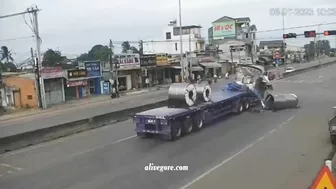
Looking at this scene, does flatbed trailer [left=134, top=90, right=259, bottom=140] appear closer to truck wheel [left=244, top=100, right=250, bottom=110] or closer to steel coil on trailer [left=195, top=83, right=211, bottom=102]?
steel coil on trailer [left=195, top=83, right=211, bottom=102]

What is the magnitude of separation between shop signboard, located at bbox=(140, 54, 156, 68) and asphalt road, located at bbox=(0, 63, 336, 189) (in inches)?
1337

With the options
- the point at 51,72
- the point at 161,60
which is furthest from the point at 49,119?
the point at 161,60

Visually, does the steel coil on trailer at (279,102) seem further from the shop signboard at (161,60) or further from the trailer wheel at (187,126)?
the shop signboard at (161,60)

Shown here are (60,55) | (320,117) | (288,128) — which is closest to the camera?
(288,128)

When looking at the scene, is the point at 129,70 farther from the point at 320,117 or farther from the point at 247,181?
the point at 247,181

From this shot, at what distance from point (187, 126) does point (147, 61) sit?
37.5 meters

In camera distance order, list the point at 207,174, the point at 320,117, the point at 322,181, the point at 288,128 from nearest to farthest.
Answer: the point at 322,181 → the point at 207,174 → the point at 288,128 → the point at 320,117

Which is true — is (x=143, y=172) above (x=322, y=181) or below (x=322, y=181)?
below

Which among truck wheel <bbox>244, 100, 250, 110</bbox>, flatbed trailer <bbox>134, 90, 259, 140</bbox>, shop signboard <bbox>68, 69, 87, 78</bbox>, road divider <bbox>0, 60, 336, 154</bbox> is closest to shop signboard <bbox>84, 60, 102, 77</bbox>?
shop signboard <bbox>68, 69, 87, 78</bbox>

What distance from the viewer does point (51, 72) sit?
39.9 meters

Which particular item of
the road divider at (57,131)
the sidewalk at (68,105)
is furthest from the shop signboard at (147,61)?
the road divider at (57,131)

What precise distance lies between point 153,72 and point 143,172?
46034mm

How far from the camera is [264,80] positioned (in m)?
24.8

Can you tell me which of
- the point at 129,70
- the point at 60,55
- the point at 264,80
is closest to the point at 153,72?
the point at 129,70
